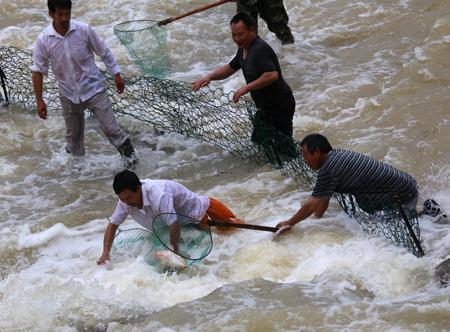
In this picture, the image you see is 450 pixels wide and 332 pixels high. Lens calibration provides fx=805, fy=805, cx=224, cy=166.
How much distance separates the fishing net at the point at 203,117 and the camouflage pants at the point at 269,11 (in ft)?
6.90

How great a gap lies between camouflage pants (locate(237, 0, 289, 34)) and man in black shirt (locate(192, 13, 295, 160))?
118 inches

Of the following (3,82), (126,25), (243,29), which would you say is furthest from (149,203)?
(126,25)

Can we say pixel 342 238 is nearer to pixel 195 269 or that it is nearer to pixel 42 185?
pixel 195 269

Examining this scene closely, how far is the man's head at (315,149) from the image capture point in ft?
20.4

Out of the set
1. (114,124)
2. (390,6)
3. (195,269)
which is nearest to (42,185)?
(114,124)

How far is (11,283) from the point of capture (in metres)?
6.37

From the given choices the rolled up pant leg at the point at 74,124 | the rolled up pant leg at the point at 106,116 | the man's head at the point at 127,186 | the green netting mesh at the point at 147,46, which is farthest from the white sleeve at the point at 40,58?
the man's head at the point at 127,186

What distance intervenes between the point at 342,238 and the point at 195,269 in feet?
4.04

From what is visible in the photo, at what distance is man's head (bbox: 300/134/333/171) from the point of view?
6.22 metres

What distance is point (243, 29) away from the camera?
278 inches

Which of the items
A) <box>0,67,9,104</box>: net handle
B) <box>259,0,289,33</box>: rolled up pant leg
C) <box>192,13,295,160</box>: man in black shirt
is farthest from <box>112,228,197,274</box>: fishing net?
<box>259,0,289,33</box>: rolled up pant leg

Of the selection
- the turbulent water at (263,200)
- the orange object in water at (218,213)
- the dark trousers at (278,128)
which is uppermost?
the dark trousers at (278,128)

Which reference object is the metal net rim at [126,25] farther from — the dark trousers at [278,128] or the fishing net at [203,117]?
the dark trousers at [278,128]

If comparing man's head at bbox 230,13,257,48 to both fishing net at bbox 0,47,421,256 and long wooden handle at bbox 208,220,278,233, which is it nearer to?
fishing net at bbox 0,47,421,256
